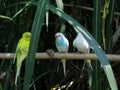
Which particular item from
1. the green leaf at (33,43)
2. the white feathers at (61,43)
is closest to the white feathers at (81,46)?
the white feathers at (61,43)

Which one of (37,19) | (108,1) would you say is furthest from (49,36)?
(37,19)

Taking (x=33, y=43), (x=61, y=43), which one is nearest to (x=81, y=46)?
(x=61, y=43)

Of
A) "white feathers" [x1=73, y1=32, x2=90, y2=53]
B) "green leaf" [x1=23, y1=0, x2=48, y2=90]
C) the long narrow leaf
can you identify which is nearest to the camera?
"green leaf" [x1=23, y1=0, x2=48, y2=90]

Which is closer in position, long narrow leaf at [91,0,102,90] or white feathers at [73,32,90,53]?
long narrow leaf at [91,0,102,90]

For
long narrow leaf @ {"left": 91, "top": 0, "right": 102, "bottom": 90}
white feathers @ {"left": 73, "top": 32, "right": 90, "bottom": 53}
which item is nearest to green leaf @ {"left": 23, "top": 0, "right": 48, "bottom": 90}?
long narrow leaf @ {"left": 91, "top": 0, "right": 102, "bottom": 90}

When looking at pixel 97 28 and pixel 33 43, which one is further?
pixel 97 28

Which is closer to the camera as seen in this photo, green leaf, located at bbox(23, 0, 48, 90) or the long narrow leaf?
green leaf, located at bbox(23, 0, 48, 90)

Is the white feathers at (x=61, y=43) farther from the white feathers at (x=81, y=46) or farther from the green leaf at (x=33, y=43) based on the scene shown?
the green leaf at (x=33, y=43)

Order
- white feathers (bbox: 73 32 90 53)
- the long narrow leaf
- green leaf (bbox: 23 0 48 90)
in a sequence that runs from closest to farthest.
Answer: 1. green leaf (bbox: 23 0 48 90)
2. the long narrow leaf
3. white feathers (bbox: 73 32 90 53)

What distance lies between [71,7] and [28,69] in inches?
29.1

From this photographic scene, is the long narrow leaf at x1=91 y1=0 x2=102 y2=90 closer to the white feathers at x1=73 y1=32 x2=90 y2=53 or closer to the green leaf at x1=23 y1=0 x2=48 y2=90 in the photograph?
the white feathers at x1=73 y1=32 x2=90 y2=53

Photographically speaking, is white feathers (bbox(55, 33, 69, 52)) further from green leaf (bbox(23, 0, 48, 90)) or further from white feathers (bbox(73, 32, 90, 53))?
green leaf (bbox(23, 0, 48, 90))

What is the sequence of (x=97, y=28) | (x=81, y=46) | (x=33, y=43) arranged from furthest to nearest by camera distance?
(x=81, y=46) → (x=97, y=28) → (x=33, y=43)

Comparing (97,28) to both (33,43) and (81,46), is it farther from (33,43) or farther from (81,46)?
(33,43)
